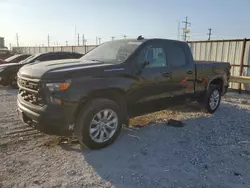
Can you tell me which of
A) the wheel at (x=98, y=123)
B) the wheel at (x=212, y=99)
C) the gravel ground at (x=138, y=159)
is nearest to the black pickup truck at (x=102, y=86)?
the wheel at (x=98, y=123)

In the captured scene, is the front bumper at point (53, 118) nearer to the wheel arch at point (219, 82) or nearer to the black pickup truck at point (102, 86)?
the black pickup truck at point (102, 86)

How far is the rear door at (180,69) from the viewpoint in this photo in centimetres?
519

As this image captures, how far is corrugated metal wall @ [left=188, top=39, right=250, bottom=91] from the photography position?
1028 cm

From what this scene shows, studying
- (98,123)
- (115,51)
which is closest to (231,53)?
(115,51)

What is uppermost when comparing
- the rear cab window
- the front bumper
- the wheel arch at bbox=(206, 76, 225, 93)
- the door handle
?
the rear cab window

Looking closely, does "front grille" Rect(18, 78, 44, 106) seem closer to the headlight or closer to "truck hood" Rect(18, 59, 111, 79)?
"truck hood" Rect(18, 59, 111, 79)

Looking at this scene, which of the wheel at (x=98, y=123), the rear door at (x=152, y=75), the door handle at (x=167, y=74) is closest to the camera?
the wheel at (x=98, y=123)

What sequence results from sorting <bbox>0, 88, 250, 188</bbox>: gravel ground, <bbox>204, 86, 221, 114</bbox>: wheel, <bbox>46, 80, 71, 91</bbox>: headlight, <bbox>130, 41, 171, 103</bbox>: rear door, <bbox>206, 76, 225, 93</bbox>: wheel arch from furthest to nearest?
<bbox>206, 76, 225, 93</bbox>: wheel arch, <bbox>204, 86, 221, 114</bbox>: wheel, <bbox>130, 41, 171, 103</bbox>: rear door, <bbox>46, 80, 71, 91</bbox>: headlight, <bbox>0, 88, 250, 188</bbox>: gravel ground

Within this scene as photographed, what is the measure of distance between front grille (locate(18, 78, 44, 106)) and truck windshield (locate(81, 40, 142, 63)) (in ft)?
4.72

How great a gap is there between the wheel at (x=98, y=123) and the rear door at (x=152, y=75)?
0.54 meters

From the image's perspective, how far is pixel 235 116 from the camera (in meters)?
6.47

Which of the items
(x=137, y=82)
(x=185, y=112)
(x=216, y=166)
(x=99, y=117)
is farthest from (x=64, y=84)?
(x=185, y=112)

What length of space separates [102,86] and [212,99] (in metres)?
3.84

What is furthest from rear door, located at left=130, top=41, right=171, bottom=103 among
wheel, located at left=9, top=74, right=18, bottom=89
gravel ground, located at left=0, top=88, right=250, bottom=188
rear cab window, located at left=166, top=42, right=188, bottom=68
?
wheel, located at left=9, top=74, right=18, bottom=89
